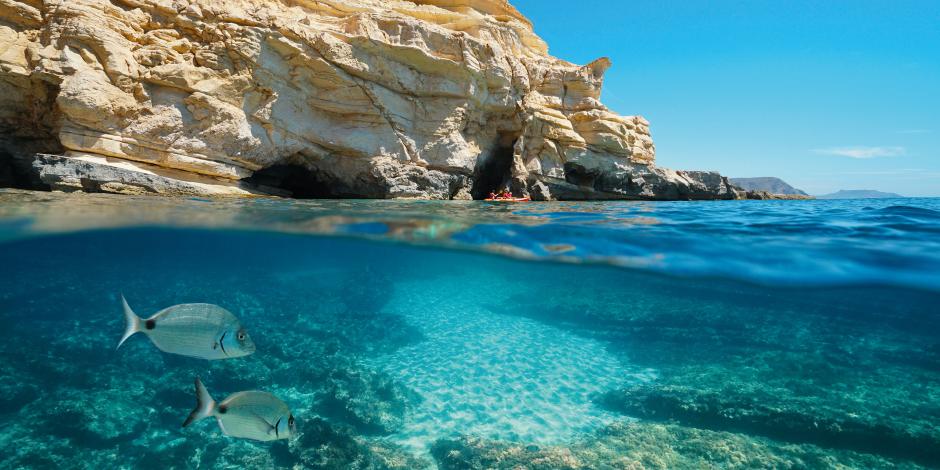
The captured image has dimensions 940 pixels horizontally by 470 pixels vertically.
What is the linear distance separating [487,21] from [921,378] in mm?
21732

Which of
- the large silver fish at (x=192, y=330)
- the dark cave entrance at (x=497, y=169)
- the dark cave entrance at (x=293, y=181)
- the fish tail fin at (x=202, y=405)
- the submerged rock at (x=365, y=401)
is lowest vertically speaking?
the submerged rock at (x=365, y=401)

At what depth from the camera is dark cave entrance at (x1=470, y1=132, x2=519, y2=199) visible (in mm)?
24062

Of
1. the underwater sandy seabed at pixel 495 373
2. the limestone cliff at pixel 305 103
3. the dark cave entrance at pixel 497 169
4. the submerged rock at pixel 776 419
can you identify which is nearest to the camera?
the underwater sandy seabed at pixel 495 373

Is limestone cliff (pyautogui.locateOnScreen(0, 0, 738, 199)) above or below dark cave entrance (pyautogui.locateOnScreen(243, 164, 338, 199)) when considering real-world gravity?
above

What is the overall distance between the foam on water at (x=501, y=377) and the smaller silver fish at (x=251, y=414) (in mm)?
3370

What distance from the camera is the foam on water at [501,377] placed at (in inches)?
251

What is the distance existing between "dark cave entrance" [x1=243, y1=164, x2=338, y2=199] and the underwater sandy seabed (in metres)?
4.86

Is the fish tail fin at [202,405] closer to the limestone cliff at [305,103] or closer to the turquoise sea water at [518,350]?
the turquoise sea water at [518,350]

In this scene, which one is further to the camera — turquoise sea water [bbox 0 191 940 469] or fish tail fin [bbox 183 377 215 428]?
turquoise sea water [bbox 0 191 940 469]

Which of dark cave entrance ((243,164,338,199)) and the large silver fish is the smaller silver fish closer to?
the large silver fish

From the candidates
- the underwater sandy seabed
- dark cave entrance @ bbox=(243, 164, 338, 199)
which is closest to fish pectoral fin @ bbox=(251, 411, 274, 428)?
the underwater sandy seabed

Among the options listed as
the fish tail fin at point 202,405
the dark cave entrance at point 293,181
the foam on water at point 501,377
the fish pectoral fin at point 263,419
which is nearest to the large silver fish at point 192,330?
the fish tail fin at point 202,405

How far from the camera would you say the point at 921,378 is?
941cm

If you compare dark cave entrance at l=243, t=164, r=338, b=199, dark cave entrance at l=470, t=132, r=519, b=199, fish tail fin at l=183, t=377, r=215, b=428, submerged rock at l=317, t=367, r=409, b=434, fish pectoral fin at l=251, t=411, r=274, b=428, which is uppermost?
dark cave entrance at l=470, t=132, r=519, b=199
